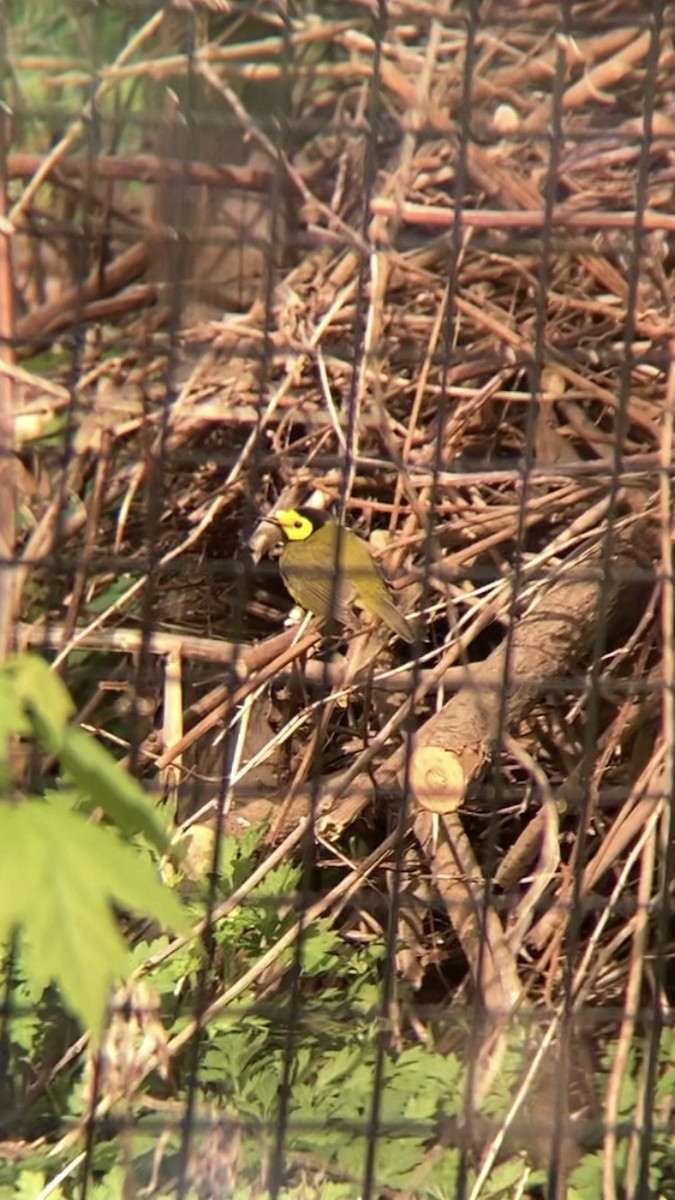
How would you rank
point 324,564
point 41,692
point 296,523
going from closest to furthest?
point 41,692 → point 324,564 → point 296,523

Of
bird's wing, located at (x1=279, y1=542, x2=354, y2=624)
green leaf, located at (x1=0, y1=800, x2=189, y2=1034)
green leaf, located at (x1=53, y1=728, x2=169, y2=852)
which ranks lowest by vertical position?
green leaf, located at (x1=0, y1=800, x2=189, y2=1034)

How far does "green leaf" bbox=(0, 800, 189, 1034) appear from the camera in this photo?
574 millimetres

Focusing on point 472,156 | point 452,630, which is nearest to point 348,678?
point 452,630

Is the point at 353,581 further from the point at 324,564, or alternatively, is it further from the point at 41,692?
the point at 41,692

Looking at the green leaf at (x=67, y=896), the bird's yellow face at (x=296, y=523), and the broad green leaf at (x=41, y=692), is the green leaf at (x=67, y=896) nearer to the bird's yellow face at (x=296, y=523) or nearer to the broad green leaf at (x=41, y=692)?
the broad green leaf at (x=41, y=692)

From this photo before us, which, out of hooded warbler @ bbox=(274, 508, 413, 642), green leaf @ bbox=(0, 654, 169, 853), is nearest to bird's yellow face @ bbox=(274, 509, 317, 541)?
hooded warbler @ bbox=(274, 508, 413, 642)

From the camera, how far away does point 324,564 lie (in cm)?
138

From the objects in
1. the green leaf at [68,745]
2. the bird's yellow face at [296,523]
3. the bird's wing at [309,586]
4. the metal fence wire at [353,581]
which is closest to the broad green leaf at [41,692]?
the green leaf at [68,745]

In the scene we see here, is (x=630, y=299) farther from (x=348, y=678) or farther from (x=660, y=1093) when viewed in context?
(x=660, y=1093)

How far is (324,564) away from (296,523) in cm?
17

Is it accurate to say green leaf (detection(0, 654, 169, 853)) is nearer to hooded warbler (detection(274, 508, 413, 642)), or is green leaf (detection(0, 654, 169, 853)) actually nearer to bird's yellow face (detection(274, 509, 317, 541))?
hooded warbler (detection(274, 508, 413, 642))

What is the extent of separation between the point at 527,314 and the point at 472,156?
176mm

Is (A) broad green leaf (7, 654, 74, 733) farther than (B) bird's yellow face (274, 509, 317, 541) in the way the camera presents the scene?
No

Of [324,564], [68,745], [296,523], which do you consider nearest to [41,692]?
[68,745]
